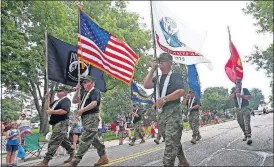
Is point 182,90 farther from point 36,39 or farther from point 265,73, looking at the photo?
point 265,73

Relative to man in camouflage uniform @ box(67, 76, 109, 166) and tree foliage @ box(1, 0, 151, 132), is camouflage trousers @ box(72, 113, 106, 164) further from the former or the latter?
tree foliage @ box(1, 0, 151, 132)

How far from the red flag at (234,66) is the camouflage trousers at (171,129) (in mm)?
6065

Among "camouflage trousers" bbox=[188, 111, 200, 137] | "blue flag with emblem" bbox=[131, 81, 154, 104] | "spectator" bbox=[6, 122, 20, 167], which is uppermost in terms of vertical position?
"blue flag with emblem" bbox=[131, 81, 154, 104]

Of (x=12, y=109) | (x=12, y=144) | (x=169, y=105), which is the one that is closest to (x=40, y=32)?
(x=12, y=144)

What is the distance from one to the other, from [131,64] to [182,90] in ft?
12.6

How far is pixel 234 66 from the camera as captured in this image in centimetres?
1052

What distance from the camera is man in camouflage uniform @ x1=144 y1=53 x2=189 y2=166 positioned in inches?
188

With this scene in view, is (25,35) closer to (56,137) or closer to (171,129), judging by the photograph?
(56,137)

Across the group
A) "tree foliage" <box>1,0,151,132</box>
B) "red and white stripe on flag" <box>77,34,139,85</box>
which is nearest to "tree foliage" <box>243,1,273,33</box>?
"tree foliage" <box>1,0,151,132</box>

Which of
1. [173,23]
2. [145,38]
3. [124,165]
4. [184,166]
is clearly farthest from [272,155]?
[145,38]

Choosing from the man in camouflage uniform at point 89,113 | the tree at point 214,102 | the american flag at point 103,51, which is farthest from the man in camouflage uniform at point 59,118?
the tree at point 214,102

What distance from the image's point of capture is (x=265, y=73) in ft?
135

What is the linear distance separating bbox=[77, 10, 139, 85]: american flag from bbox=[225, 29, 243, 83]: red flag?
3751mm

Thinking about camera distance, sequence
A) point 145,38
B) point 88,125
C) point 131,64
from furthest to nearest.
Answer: point 145,38, point 131,64, point 88,125
